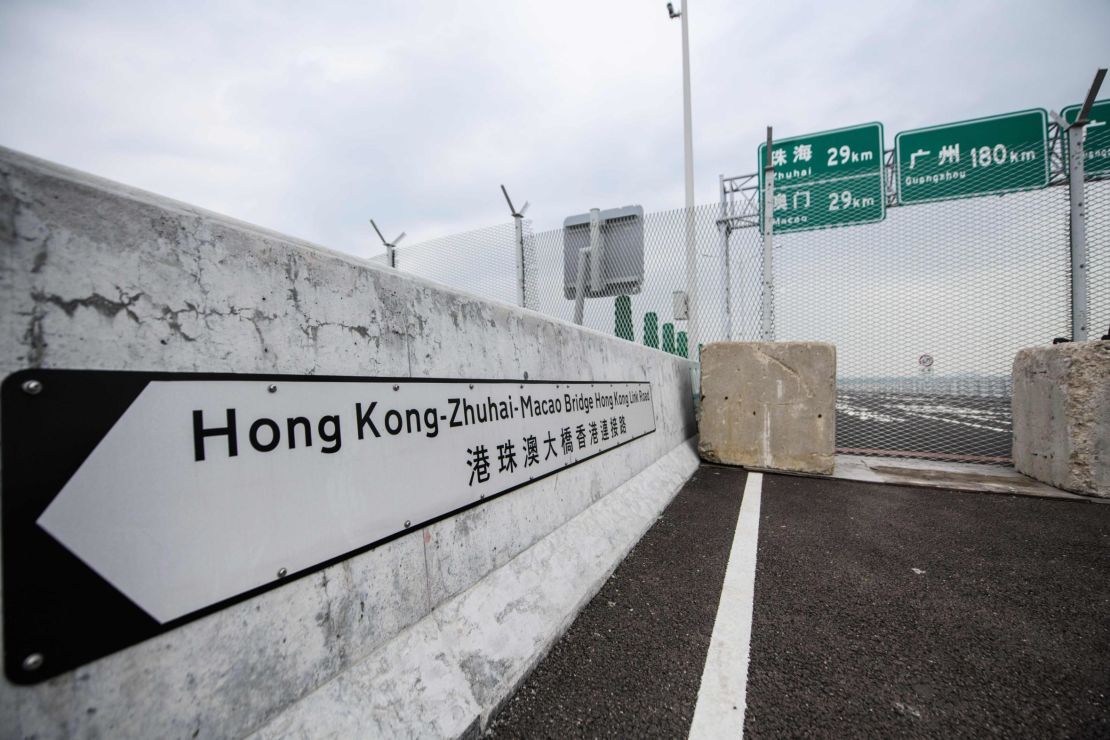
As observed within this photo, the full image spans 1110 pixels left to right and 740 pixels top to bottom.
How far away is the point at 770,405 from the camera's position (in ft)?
16.0

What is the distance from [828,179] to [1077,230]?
304cm

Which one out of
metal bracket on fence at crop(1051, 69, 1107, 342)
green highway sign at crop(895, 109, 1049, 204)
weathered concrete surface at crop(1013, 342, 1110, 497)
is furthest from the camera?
green highway sign at crop(895, 109, 1049, 204)

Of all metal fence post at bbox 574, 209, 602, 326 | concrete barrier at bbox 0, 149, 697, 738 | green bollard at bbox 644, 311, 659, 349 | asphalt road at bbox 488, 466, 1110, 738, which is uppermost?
metal fence post at bbox 574, 209, 602, 326

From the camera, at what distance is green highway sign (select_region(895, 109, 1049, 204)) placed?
6.54m

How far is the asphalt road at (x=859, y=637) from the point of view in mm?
1438

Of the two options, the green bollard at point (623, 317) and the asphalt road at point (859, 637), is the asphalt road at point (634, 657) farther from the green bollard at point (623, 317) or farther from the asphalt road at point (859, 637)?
the green bollard at point (623, 317)

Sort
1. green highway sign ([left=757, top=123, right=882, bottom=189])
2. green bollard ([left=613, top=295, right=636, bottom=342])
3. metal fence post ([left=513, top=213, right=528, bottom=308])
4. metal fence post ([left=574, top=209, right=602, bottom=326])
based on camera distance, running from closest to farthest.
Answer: metal fence post ([left=574, top=209, right=602, bottom=326]) < green bollard ([left=613, top=295, right=636, bottom=342]) < metal fence post ([left=513, top=213, right=528, bottom=308]) < green highway sign ([left=757, top=123, right=882, bottom=189])

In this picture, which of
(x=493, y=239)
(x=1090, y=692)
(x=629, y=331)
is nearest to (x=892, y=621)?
(x=1090, y=692)

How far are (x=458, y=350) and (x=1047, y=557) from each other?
385 centimetres

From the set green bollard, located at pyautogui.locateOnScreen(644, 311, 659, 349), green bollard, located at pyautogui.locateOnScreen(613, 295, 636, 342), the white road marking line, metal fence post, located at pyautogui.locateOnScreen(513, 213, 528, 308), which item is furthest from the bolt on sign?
the white road marking line

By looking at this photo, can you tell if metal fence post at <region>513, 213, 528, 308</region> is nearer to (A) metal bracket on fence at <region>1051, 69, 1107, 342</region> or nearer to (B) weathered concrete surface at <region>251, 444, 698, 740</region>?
(B) weathered concrete surface at <region>251, 444, 698, 740</region>

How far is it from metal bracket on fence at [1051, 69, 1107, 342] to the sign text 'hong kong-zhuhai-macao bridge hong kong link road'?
829 centimetres

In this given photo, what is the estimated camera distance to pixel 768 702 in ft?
4.96

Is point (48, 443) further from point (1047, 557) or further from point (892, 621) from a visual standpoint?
point (1047, 557)
